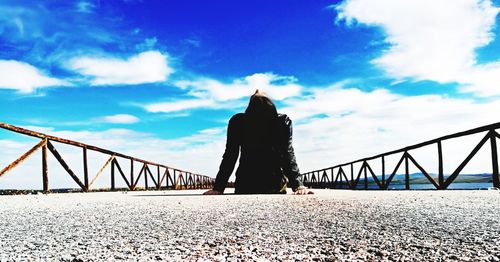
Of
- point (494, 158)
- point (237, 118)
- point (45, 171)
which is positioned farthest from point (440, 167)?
point (45, 171)

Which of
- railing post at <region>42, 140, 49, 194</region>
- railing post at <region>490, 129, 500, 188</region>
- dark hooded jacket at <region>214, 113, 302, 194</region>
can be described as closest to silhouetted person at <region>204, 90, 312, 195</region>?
dark hooded jacket at <region>214, 113, 302, 194</region>

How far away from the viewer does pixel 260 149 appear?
6605mm

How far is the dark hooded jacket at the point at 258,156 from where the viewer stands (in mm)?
6441

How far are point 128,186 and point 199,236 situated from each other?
365 inches

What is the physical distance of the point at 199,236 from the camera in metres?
2.35

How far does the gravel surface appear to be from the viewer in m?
1.93

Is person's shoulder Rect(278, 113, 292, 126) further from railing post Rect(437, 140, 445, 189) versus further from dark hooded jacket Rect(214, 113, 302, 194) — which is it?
railing post Rect(437, 140, 445, 189)

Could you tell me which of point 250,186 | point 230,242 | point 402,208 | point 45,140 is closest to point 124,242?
point 230,242

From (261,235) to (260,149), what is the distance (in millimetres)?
4278

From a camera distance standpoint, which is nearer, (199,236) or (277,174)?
(199,236)

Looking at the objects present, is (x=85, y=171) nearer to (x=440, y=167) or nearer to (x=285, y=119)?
(x=285, y=119)

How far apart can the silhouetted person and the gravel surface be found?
300cm

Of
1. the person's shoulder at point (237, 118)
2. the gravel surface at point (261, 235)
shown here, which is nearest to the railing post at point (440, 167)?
the person's shoulder at point (237, 118)

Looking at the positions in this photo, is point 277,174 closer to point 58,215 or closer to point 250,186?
point 250,186
